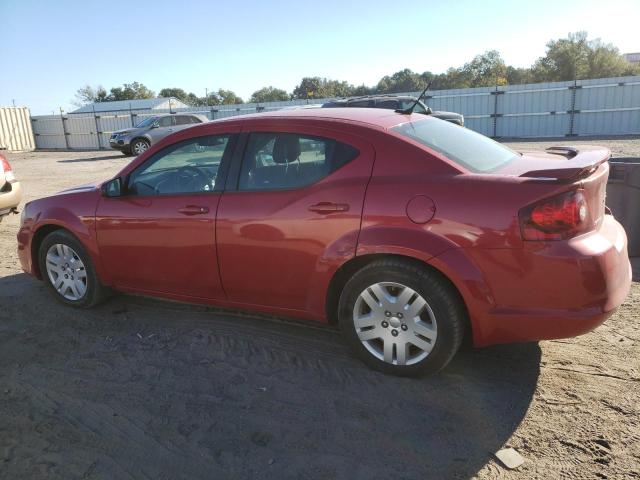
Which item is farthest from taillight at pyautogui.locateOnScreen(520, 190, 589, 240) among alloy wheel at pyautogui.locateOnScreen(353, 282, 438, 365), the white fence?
the white fence

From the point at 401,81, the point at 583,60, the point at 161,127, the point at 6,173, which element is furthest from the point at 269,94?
the point at 6,173

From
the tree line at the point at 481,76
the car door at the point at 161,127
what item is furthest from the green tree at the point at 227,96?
the car door at the point at 161,127

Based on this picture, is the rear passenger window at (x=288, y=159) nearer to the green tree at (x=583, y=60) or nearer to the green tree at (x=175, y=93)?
the green tree at (x=583, y=60)

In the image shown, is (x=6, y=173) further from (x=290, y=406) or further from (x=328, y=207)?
(x=290, y=406)

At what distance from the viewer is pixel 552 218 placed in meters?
2.77

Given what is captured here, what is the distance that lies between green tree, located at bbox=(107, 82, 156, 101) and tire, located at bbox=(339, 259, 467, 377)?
87.4 metres

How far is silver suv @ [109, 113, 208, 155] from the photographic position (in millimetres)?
21906

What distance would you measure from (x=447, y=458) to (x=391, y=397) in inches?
22.8

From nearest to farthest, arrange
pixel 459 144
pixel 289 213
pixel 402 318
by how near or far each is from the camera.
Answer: pixel 402 318, pixel 289 213, pixel 459 144

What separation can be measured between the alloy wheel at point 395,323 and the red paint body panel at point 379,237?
24cm

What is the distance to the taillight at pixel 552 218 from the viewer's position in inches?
109

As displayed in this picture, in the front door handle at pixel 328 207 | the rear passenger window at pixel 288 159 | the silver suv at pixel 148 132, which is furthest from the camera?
the silver suv at pixel 148 132

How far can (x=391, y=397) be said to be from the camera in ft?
10.1

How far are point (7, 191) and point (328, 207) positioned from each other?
642 cm
